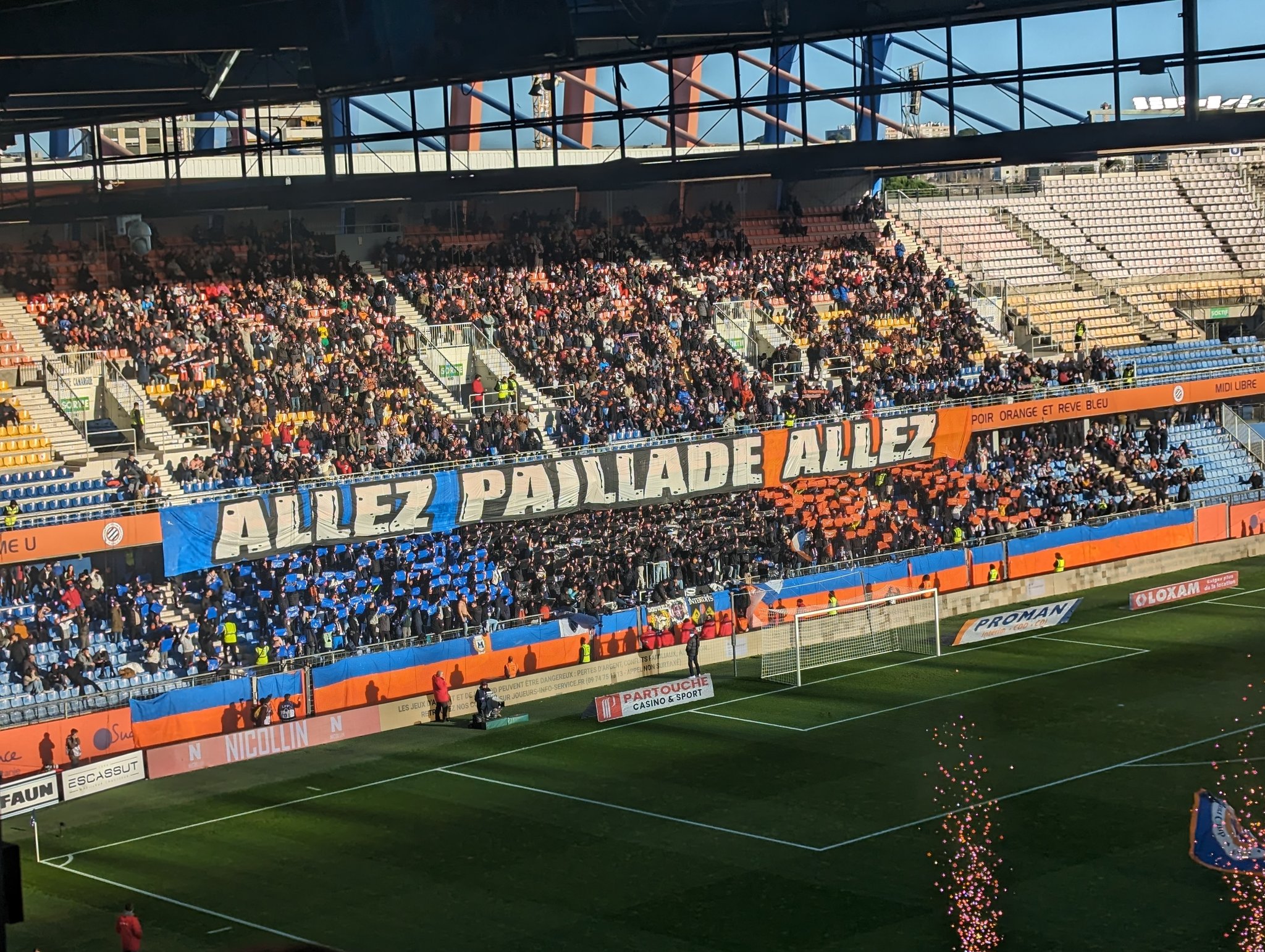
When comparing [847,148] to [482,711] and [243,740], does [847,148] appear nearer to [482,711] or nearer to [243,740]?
[482,711]

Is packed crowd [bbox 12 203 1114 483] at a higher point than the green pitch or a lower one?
higher

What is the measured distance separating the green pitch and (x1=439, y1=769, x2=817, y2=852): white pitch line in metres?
0.07

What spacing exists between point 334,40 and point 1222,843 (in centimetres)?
1747

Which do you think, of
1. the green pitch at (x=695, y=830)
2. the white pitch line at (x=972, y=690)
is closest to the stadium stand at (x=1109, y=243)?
the white pitch line at (x=972, y=690)

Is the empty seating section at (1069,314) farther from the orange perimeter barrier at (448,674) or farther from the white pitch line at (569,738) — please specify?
the orange perimeter barrier at (448,674)

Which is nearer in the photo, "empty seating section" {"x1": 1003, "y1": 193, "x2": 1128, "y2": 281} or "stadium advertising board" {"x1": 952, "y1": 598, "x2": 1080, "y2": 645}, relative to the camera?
"stadium advertising board" {"x1": 952, "y1": 598, "x2": 1080, "y2": 645}

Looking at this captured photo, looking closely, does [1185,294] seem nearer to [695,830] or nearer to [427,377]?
[427,377]

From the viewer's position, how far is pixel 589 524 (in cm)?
4169

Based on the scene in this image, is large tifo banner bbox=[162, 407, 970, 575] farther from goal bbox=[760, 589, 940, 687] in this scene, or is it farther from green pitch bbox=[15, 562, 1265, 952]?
green pitch bbox=[15, 562, 1265, 952]

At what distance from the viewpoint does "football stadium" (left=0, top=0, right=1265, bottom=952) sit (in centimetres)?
2375

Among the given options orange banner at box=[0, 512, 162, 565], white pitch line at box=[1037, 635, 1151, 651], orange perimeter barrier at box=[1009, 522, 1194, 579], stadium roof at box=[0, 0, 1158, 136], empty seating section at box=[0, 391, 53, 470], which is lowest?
white pitch line at box=[1037, 635, 1151, 651]


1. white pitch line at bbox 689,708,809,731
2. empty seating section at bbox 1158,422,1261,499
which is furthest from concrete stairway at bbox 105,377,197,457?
empty seating section at bbox 1158,422,1261,499

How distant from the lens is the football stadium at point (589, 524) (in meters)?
23.8

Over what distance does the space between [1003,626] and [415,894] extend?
2033 cm
